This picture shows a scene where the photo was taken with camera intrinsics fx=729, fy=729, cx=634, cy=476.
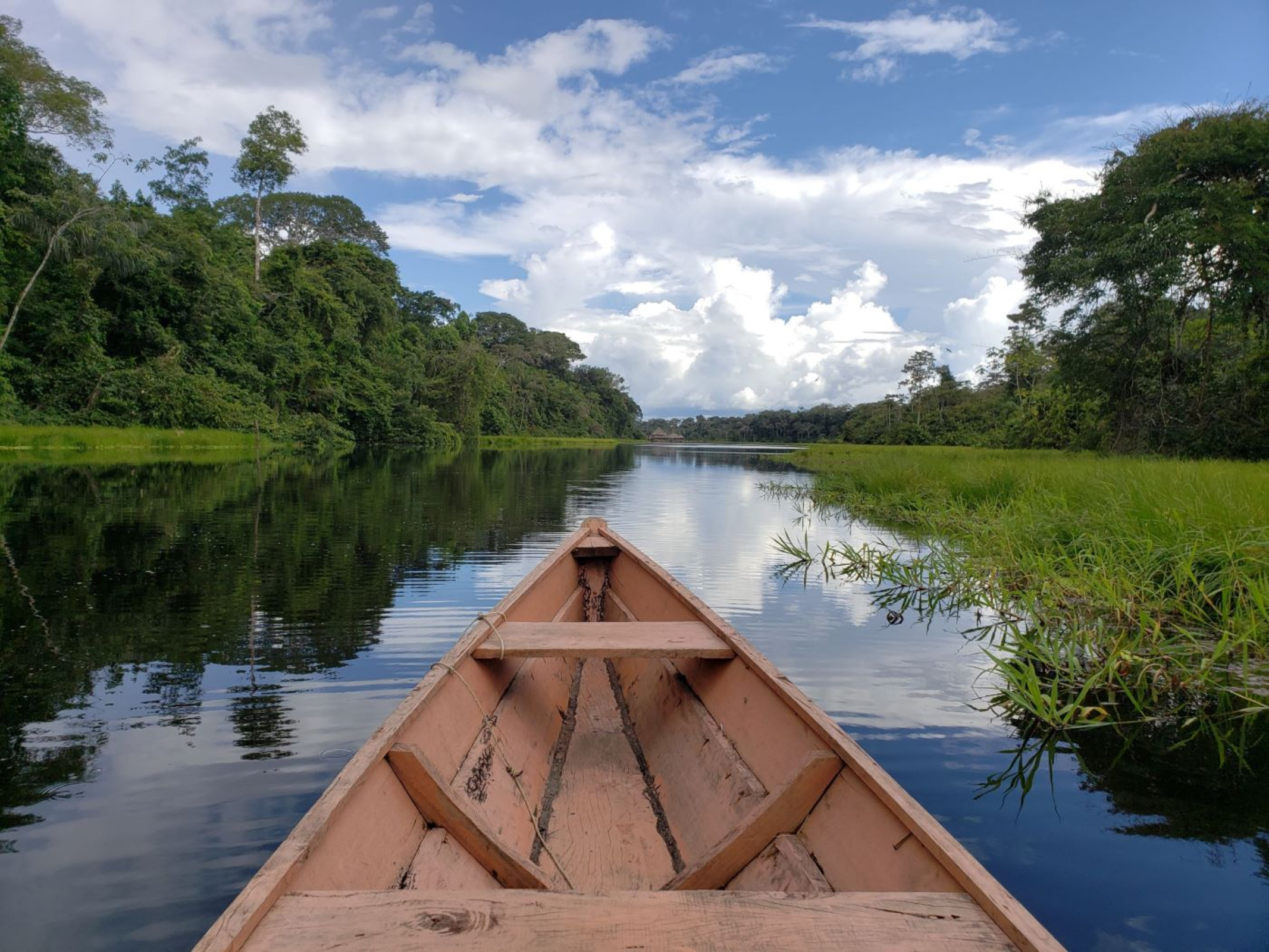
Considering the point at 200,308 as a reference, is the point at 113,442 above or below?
below

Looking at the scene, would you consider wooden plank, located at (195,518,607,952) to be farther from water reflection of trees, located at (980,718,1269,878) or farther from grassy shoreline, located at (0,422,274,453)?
grassy shoreline, located at (0,422,274,453)

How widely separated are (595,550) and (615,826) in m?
3.07

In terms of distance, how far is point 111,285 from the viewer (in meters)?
23.6

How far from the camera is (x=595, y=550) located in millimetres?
5645

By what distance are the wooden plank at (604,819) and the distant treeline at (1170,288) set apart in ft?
47.4

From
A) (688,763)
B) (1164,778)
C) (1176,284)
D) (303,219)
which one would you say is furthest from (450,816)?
(303,219)

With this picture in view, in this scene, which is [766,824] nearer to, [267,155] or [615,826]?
[615,826]

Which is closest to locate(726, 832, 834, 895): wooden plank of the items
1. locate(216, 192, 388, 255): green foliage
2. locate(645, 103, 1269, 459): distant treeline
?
locate(645, 103, 1269, 459): distant treeline

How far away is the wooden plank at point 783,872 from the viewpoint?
1.89 m

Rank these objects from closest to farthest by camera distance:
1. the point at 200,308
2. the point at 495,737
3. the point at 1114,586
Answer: the point at 495,737
the point at 1114,586
the point at 200,308

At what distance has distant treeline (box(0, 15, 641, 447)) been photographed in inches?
822

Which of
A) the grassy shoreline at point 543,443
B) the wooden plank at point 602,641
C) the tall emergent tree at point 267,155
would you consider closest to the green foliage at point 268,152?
the tall emergent tree at point 267,155

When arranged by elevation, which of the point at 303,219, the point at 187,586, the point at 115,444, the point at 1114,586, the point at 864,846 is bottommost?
the point at 187,586

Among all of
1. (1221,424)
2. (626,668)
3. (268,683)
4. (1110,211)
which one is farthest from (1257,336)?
(268,683)
